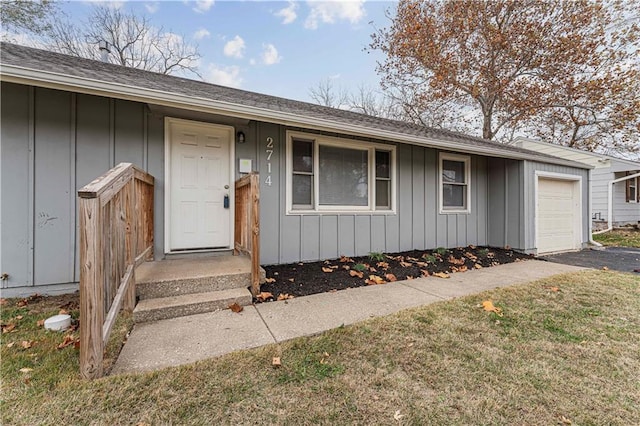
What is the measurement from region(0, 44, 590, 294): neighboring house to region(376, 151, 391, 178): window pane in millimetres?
31

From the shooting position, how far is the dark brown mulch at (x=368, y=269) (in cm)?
374

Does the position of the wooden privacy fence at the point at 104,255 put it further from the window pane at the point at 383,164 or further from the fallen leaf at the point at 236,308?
the window pane at the point at 383,164

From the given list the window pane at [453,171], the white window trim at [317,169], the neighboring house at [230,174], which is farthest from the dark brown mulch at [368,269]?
the window pane at [453,171]

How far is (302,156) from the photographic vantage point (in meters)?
4.98

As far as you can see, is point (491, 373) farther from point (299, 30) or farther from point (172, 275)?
point (299, 30)

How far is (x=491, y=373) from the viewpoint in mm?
1969

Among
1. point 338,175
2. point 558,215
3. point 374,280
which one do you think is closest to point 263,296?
point 374,280

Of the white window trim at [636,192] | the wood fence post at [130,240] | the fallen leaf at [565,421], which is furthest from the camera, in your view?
the white window trim at [636,192]

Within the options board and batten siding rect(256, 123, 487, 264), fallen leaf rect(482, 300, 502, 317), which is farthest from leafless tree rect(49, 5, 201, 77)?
fallen leaf rect(482, 300, 502, 317)

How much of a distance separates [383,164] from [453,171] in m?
2.14

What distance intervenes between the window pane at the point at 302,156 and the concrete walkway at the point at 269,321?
2362 millimetres

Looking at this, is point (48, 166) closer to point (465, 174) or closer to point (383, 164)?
point (383, 164)

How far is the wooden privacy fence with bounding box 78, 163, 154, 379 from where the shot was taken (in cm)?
177

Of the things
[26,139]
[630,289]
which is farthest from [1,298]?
[630,289]
